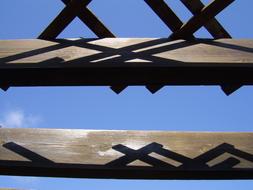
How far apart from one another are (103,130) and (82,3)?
1.40 meters

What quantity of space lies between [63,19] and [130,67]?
0.74 metres

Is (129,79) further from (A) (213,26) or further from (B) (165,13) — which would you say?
(A) (213,26)

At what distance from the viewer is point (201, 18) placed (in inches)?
117

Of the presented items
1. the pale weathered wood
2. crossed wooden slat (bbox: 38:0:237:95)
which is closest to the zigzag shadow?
the pale weathered wood

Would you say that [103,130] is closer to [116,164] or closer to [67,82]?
[116,164]

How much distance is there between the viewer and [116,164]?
353 cm

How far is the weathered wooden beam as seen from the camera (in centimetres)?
282

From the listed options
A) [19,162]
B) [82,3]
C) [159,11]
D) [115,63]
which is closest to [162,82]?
[115,63]

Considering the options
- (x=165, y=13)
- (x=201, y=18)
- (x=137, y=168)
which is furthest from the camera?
(x=137, y=168)

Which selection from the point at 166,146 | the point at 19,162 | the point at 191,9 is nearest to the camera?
the point at 191,9

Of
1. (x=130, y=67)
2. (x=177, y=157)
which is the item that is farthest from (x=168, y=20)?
(x=177, y=157)

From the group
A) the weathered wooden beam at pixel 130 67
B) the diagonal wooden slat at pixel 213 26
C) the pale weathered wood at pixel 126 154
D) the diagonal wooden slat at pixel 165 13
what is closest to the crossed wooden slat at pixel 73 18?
the weathered wooden beam at pixel 130 67

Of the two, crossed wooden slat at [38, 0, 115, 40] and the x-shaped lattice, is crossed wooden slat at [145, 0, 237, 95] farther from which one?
the x-shaped lattice

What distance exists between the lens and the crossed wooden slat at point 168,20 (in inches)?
116
